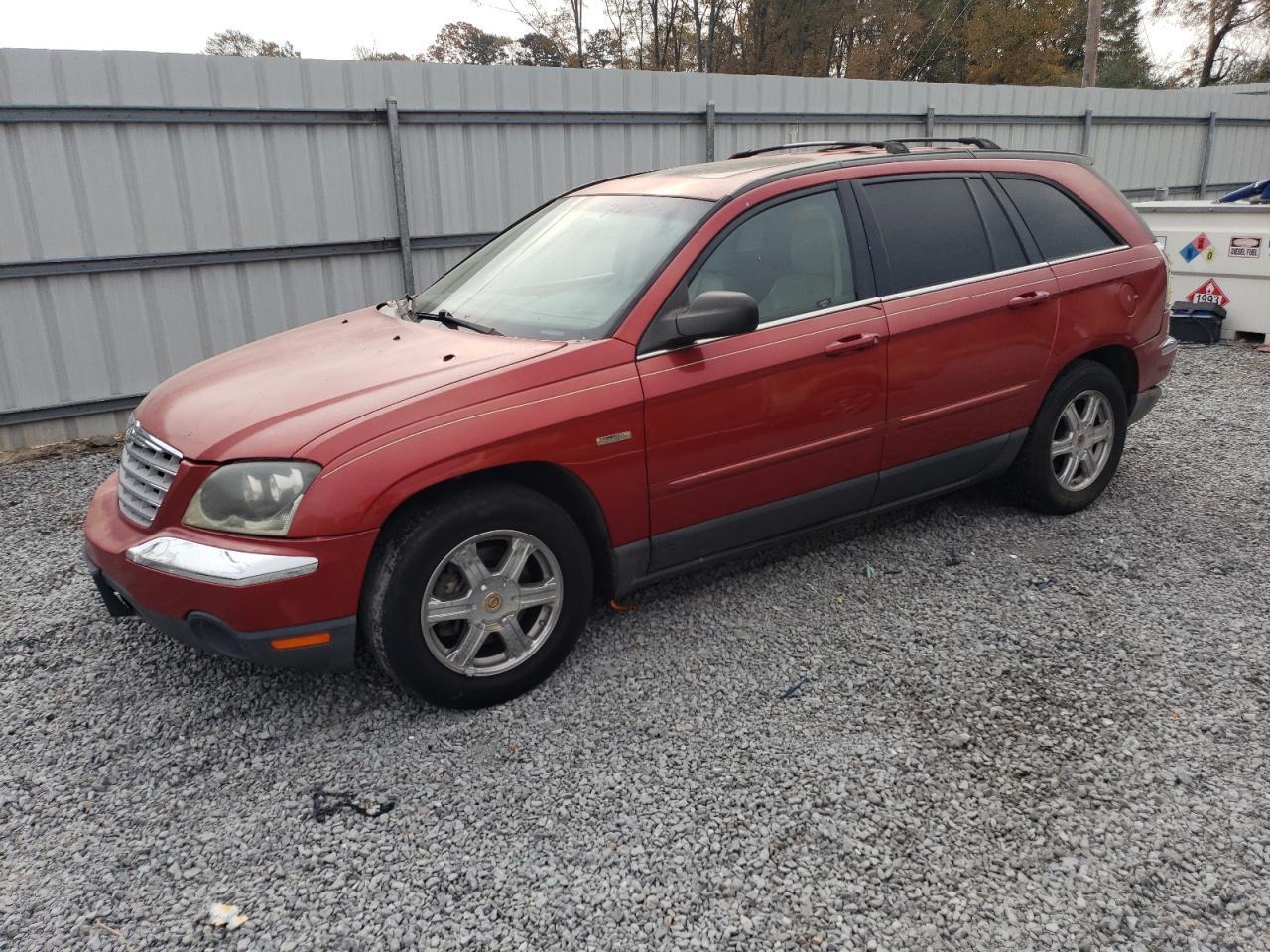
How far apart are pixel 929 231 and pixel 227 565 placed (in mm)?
3170

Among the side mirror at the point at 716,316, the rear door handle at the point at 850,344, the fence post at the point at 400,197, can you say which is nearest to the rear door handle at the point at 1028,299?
the rear door handle at the point at 850,344

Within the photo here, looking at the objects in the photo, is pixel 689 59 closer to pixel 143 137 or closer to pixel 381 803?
pixel 143 137

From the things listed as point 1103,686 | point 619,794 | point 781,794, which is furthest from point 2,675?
point 1103,686

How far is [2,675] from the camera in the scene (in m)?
3.68

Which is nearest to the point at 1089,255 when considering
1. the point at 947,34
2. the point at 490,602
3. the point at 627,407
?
the point at 627,407

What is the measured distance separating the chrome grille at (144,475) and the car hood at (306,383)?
0.05 metres

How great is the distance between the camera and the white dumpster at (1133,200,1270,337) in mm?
8820

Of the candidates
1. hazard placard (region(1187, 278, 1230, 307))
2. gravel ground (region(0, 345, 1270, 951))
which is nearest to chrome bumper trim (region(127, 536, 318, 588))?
gravel ground (region(0, 345, 1270, 951))

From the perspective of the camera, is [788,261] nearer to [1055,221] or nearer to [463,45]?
[1055,221]

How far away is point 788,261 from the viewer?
388 cm

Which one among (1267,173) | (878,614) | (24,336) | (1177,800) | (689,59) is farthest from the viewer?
(689,59)

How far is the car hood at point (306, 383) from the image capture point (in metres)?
3.02

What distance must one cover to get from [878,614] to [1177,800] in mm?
1353

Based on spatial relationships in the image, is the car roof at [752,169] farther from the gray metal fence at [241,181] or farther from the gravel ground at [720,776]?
the gray metal fence at [241,181]
